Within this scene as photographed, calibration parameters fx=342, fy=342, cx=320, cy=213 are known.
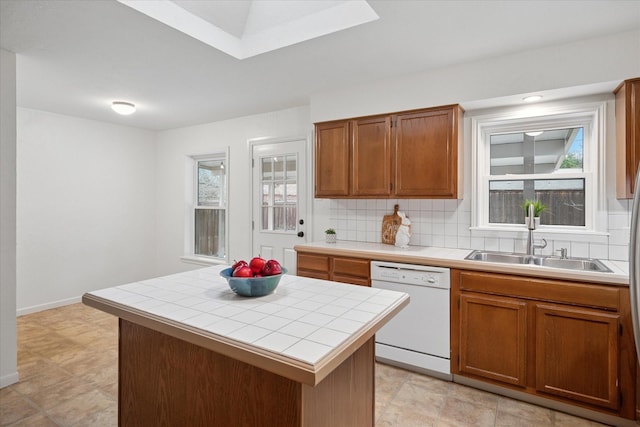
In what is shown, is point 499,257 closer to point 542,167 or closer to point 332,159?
point 542,167

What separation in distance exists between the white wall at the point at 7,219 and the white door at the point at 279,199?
7.73 feet

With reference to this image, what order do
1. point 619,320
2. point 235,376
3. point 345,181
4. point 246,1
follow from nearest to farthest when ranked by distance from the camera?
point 235,376, point 619,320, point 246,1, point 345,181

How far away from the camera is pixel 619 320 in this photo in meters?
1.99

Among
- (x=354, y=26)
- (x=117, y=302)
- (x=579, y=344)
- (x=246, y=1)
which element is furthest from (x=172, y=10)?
(x=579, y=344)

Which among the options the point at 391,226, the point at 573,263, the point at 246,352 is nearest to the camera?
the point at 246,352

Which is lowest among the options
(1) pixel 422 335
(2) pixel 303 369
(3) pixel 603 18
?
(1) pixel 422 335

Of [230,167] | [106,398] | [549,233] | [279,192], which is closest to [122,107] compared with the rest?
[230,167]

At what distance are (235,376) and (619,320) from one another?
85.9 inches

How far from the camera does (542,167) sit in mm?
2805

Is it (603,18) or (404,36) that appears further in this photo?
(404,36)

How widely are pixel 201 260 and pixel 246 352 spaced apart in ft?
13.7

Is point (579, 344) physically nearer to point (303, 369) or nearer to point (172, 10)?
point (303, 369)

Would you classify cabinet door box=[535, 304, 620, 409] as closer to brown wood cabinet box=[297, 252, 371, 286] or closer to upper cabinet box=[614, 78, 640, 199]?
upper cabinet box=[614, 78, 640, 199]

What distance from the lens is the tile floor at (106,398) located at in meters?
2.14
